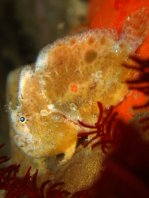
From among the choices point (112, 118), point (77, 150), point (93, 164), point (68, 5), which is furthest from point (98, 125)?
point (68, 5)

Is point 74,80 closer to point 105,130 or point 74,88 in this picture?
point 74,88

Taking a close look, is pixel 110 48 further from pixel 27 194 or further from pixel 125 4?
pixel 27 194

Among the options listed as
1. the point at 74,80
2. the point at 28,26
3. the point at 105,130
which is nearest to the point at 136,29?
the point at 74,80

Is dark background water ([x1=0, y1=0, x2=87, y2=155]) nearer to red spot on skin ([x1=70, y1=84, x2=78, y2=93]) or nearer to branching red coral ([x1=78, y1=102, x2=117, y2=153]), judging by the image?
red spot on skin ([x1=70, y1=84, x2=78, y2=93])

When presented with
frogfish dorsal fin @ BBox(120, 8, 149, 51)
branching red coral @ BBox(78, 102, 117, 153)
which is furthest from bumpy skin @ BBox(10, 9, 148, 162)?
branching red coral @ BBox(78, 102, 117, 153)

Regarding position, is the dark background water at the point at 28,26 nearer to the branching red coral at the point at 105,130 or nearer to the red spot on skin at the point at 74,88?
the red spot on skin at the point at 74,88

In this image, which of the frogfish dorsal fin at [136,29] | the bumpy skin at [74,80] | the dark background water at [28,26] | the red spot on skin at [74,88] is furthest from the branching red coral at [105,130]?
the dark background water at [28,26]

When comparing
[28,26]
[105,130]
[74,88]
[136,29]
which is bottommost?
[105,130]
